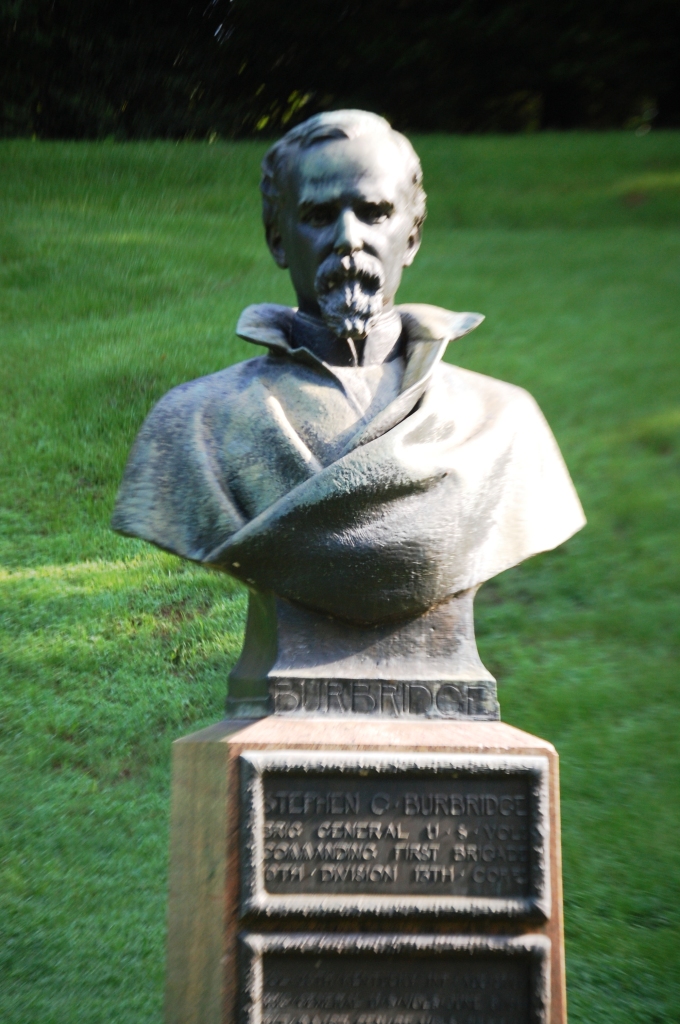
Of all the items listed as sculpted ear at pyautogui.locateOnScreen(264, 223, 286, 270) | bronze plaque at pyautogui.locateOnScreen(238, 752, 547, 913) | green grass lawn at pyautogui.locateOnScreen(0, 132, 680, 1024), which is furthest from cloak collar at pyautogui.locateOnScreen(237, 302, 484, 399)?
green grass lawn at pyautogui.locateOnScreen(0, 132, 680, 1024)

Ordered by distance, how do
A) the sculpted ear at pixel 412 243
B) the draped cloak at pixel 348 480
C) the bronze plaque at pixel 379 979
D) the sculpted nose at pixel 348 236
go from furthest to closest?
1. the sculpted ear at pixel 412 243
2. the sculpted nose at pixel 348 236
3. the draped cloak at pixel 348 480
4. the bronze plaque at pixel 379 979

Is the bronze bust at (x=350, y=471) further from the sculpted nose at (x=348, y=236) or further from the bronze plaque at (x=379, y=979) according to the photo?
the bronze plaque at (x=379, y=979)

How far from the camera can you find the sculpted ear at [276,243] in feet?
9.05

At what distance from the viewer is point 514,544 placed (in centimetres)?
251

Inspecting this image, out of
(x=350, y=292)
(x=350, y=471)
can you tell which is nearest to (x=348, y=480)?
(x=350, y=471)

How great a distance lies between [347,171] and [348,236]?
148mm

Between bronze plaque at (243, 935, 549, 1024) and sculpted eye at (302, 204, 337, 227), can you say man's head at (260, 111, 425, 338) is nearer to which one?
sculpted eye at (302, 204, 337, 227)

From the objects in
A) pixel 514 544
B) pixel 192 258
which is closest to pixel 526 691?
pixel 514 544

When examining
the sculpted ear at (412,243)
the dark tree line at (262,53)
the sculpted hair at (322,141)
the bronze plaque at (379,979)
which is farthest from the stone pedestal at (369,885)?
the dark tree line at (262,53)

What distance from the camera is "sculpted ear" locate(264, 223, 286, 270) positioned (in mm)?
2760

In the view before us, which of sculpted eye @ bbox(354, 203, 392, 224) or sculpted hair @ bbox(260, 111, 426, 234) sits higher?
sculpted hair @ bbox(260, 111, 426, 234)

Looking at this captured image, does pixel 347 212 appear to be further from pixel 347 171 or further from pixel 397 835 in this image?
pixel 397 835

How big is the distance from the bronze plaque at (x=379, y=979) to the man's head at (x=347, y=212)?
1.27 m

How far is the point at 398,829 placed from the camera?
7.17 feet
